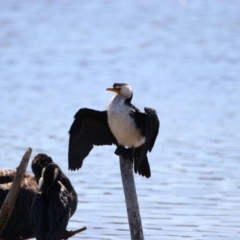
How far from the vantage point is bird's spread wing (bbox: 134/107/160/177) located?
8.94 m

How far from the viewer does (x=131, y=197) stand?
911 centimetres

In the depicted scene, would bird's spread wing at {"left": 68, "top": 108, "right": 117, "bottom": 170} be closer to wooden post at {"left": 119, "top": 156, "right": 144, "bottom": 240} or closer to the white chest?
the white chest

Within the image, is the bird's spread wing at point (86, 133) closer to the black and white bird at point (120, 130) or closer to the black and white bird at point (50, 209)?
the black and white bird at point (120, 130)

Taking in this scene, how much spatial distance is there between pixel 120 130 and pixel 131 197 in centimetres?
60

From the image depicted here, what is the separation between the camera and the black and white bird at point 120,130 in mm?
9078

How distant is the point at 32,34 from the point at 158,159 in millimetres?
16271

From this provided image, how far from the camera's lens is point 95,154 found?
15172 millimetres

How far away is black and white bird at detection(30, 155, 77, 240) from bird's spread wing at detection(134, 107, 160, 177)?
2.43 ft

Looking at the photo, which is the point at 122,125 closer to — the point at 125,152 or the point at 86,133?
the point at 125,152

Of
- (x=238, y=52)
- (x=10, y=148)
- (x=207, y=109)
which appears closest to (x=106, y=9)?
(x=238, y=52)

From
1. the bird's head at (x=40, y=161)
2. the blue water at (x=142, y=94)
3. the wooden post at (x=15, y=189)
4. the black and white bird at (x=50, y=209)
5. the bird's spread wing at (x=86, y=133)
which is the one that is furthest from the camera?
the blue water at (x=142, y=94)

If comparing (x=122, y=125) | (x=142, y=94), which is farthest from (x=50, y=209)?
(x=142, y=94)

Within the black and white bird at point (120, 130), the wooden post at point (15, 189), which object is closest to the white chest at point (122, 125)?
the black and white bird at point (120, 130)

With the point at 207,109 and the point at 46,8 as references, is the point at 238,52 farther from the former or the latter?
the point at 46,8
